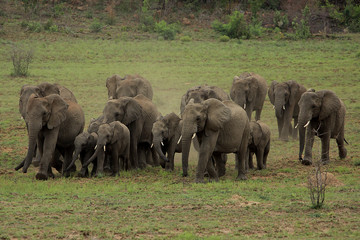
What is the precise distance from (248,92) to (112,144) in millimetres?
6988

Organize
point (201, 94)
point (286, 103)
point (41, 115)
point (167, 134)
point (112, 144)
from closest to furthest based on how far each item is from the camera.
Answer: point (41, 115), point (112, 144), point (167, 134), point (201, 94), point (286, 103)

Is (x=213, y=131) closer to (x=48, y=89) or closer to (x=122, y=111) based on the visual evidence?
(x=122, y=111)

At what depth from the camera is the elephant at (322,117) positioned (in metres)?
14.7

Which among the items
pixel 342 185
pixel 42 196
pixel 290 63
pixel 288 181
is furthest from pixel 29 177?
pixel 290 63

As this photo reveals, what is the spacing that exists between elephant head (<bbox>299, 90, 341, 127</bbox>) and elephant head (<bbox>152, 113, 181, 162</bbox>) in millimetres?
2622

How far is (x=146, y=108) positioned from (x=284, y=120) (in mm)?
4689

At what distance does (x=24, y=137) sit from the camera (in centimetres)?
1852

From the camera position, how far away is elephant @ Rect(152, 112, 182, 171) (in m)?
14.3

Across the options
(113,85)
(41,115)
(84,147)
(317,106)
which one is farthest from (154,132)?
(113,85)

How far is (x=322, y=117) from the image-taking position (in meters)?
15.0

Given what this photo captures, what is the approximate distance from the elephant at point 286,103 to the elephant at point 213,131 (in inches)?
220

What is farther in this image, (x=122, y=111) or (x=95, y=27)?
(x=95, y=27)

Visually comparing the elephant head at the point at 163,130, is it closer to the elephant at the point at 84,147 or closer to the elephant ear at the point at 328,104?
the elephant at the point at 84,147

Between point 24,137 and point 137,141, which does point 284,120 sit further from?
point 24,137
